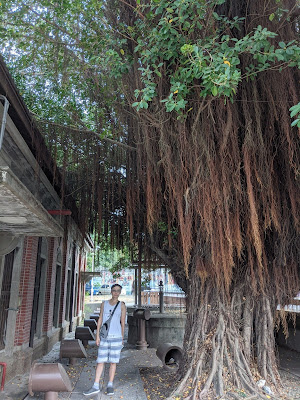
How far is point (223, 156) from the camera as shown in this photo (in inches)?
172

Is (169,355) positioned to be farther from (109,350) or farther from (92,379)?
(109,350)

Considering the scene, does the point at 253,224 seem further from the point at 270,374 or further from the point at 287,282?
the point at 270,374

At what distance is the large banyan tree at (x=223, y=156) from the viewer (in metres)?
4.09

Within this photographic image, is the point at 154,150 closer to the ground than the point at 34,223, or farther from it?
farther from it

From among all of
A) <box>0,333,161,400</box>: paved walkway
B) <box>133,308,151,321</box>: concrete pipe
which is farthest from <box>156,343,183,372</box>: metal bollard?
<box>133,308,151,321</box>: concrete pipe

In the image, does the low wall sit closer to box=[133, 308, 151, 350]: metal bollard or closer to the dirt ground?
box=[133, 308, 151, 350]: metal bollard

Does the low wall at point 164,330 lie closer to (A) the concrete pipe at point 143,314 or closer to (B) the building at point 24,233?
(A) the concrete pipe at point 143,314

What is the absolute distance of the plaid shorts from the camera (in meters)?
4.52

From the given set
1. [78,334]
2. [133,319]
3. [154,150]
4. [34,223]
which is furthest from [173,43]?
A: [133,319]

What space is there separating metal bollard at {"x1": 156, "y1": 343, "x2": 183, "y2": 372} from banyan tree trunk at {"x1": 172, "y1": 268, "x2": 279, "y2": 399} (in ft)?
3.30

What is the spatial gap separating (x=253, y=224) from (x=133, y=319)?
22.9 ft

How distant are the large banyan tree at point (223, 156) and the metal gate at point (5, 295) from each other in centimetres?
292

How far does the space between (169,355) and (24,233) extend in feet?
12.6

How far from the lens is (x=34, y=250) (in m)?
7.17
